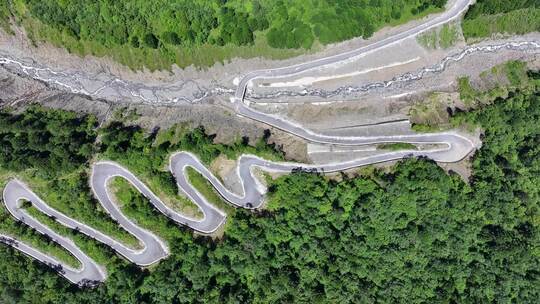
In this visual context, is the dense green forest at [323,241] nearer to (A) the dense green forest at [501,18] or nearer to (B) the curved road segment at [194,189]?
(B) the curved road segment at [194,189]

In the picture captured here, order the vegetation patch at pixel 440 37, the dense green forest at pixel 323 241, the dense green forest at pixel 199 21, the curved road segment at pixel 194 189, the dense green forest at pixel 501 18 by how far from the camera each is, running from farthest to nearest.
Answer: the vegetation patch at pixel 440 37 < the dense green forest at pixel 501 18 < the dense green forest at pixel 199 21 < the curved road segment at pixel 194 189 < the dense green forest at pixel 323 241

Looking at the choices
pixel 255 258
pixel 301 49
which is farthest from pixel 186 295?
pixel 301 49

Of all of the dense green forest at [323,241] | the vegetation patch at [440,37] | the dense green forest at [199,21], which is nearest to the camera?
the dense green forest at [323,241]

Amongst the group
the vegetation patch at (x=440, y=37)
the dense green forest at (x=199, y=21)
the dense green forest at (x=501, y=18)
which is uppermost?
the dense green forest at (x=501, y=18)

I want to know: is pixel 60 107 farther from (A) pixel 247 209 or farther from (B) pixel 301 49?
(B) pixel 301 49

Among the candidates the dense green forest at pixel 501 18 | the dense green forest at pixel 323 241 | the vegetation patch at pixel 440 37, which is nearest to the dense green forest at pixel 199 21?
the vegetation patch at pixel 440 37

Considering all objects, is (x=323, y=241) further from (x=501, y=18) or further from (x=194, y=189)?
(x=501, y=18)

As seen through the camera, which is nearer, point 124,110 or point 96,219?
point 96,219

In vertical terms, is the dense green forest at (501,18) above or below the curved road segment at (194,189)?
above
